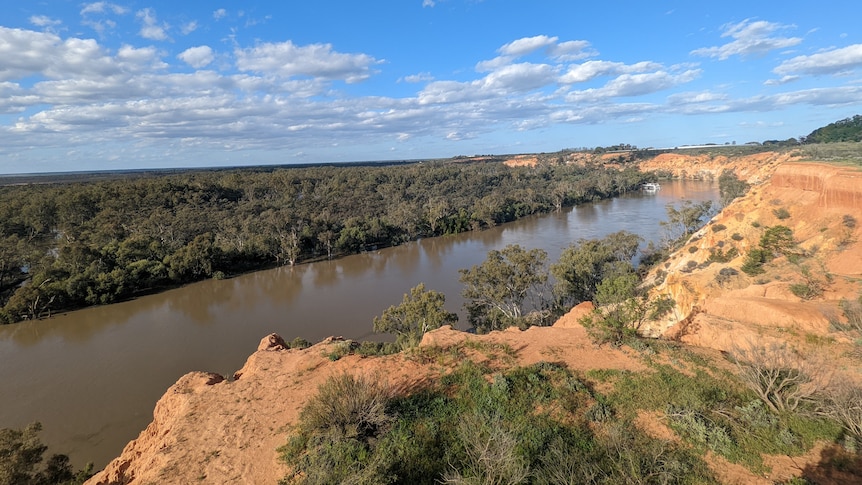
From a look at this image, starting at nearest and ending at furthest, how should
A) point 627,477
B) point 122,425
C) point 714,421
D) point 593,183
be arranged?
point 627,477 → point 714,421 → point 122,425 → point 593,183

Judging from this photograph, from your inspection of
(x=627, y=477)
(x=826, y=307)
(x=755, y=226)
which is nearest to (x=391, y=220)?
(x=755, y=226)

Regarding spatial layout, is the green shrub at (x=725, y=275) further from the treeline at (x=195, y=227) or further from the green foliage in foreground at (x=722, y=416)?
the treeline at (x=195, y=227)

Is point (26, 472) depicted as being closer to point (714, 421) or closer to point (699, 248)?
point (714, 421)

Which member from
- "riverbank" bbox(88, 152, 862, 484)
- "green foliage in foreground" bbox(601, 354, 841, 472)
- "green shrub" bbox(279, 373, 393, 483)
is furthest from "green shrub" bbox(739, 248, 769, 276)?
"green shrub" bbox(279, 373, 393, 483)

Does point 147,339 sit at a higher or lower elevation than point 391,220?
lower

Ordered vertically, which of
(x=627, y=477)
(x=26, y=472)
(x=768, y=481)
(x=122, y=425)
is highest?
(x=627, y=477)

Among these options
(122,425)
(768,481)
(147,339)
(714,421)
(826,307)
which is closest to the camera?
(768,481)

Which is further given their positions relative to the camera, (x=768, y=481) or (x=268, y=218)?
(x=268, y=218)
